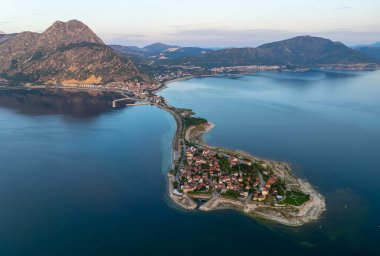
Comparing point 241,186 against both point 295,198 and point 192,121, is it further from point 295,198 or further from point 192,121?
point 192,121

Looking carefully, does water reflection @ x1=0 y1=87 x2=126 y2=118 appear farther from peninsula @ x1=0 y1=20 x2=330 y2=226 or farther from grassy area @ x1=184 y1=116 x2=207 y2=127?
grassy area @ x1=184 y1=116 x2=207 y2=127

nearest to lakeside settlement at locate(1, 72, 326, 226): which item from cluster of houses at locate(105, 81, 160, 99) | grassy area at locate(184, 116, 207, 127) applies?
Result: grassy area at locate(184, 116, 207, 127)

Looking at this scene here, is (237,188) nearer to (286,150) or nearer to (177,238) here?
(177,238)

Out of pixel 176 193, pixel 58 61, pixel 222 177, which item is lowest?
pixel 176 193

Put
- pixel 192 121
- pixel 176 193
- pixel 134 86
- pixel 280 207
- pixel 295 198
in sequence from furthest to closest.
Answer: pixel 134 86 < pixel 192 121 < pixel 176 193 < pixel 295 198 < pixel 280 207

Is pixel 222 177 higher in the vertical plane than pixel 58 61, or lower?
lower

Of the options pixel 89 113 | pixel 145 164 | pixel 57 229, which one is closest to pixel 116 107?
pixel 89 113

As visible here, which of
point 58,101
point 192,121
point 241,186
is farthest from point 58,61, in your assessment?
point 241,186
